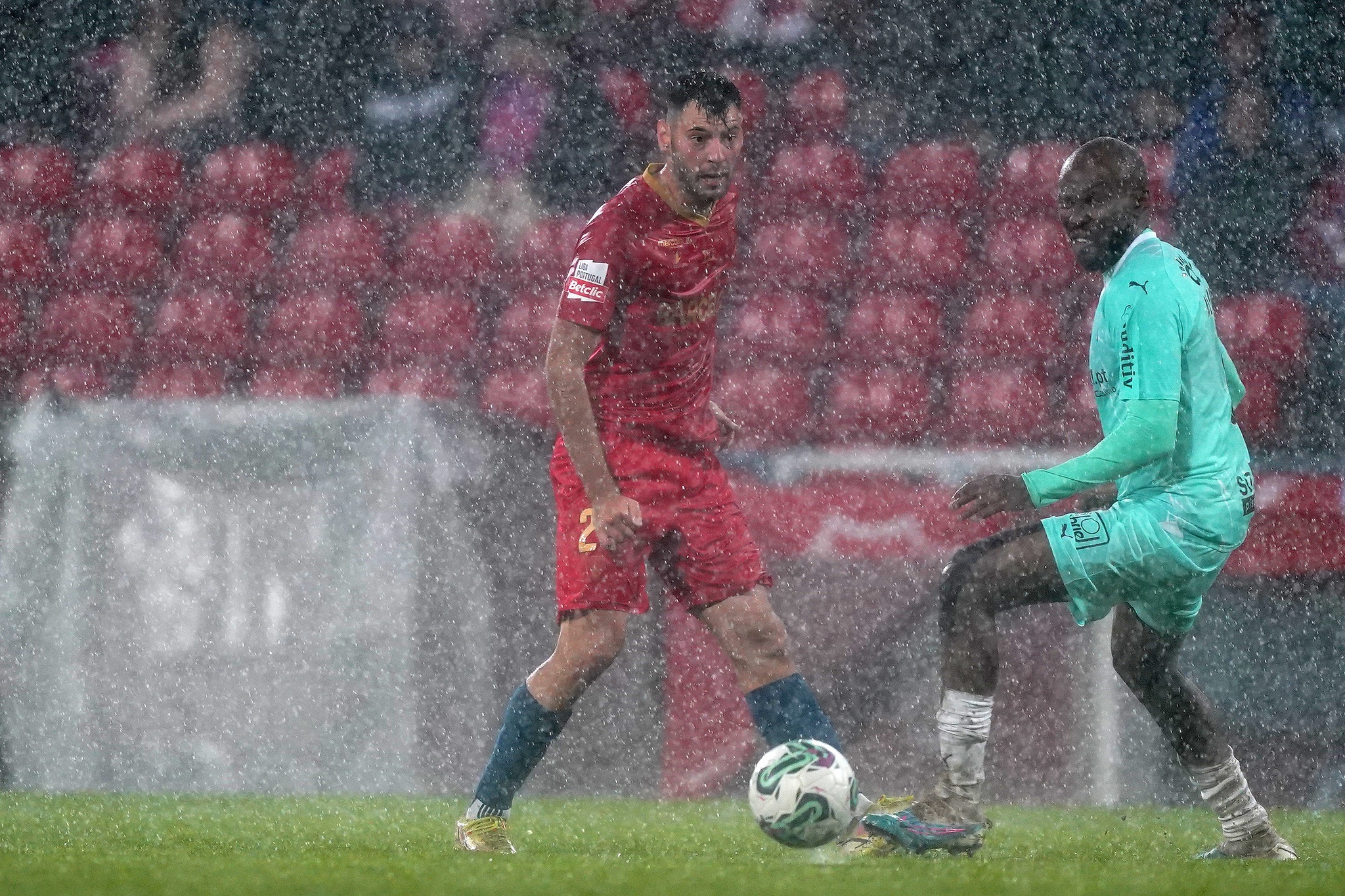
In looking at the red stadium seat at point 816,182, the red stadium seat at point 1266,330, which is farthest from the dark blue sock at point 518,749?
the red stadium seat at point 816,182

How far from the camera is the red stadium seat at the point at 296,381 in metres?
7.16

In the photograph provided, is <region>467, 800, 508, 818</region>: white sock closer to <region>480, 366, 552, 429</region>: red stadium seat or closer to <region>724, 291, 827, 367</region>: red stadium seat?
<region>480, 366, 552, 429</region>: red stadium seat

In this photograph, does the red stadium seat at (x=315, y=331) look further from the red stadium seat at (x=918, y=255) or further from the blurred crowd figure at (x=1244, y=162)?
the blurred crowd figure at (x=1244, y=162)

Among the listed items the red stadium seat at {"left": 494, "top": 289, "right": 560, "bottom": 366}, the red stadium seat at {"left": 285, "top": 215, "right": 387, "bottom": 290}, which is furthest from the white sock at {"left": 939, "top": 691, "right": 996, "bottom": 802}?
the red stadium seat at {"left": 285, "top": 215, "right": 387, "bottom": 290}

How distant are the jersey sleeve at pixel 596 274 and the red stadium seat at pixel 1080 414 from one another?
2709 millimetres

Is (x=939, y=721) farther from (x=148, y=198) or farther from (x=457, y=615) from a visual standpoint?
(x=148, y=198)

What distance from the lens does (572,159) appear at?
814 centimetres

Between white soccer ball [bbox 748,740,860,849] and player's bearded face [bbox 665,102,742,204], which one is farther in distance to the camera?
player's bearded face [bbox 665,102,742,204]

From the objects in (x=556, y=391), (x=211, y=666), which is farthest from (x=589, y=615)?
(x=211, y=666)

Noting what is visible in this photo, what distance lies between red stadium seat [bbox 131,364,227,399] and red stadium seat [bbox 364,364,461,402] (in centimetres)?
62

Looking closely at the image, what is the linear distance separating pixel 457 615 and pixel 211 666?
77 centimetres

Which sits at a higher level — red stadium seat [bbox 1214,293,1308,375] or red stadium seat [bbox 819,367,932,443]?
red stadium seat [bbox 1214,293,1308,375]

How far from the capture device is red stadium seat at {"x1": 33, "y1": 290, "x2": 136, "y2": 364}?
7.36m

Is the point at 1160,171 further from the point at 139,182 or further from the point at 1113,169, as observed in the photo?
the point at 139,182
